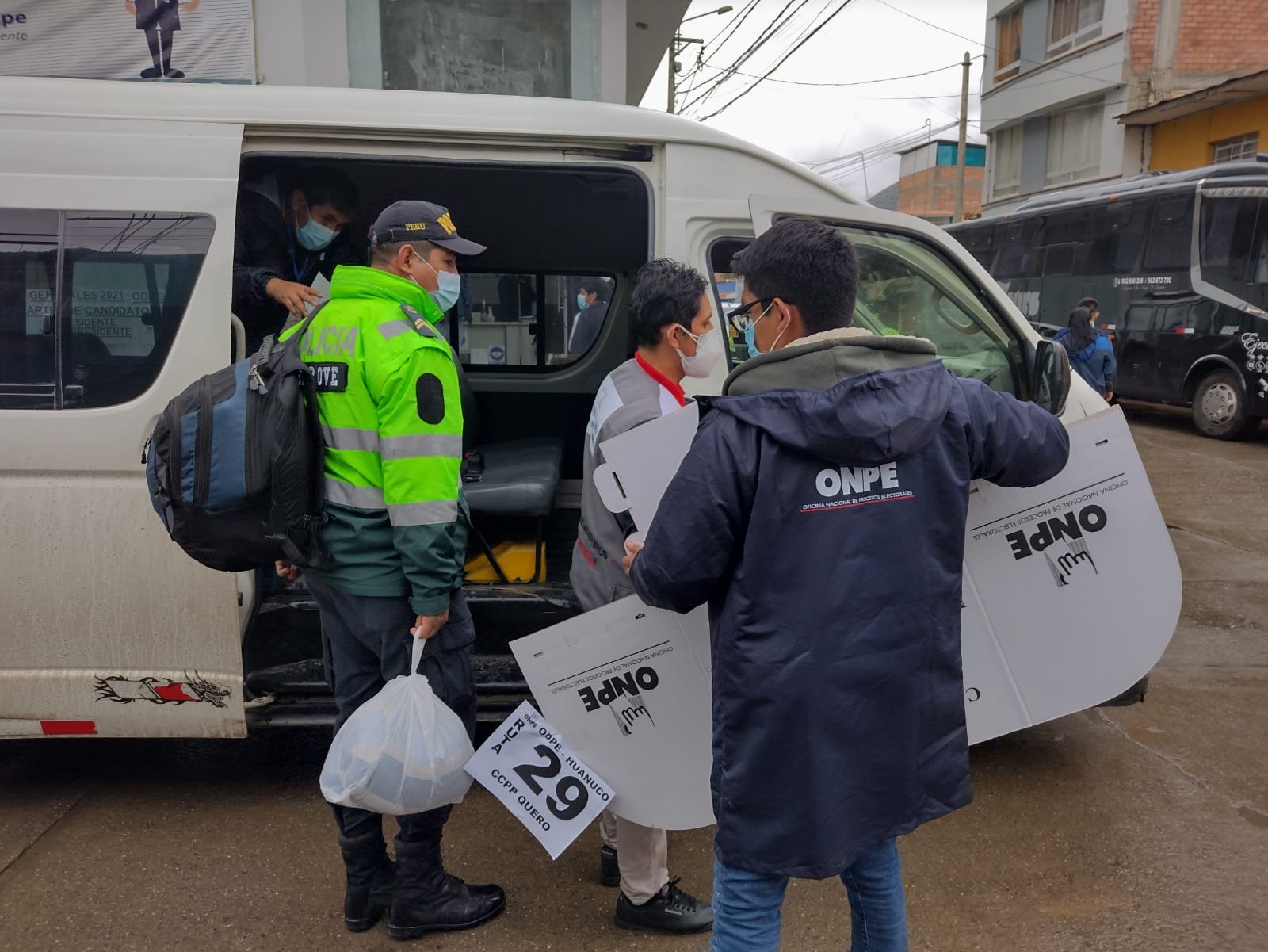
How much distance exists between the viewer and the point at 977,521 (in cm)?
227

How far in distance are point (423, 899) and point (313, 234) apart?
2.56 m

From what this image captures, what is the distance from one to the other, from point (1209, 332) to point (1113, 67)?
13.1 metres

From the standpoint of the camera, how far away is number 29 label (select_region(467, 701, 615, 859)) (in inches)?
91.7

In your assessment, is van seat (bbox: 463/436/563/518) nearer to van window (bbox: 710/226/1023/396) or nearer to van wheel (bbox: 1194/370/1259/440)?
van window (bbox: 710/226/1023/396)

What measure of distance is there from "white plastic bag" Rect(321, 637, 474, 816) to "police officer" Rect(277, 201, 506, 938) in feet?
0.53

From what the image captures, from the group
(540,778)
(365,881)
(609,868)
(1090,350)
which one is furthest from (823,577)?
(1090,350)

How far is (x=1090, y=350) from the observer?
1017 cm

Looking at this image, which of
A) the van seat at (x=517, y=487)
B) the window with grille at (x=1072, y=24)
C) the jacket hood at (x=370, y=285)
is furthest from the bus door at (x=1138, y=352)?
the window with grille at (x=1072, y=24)

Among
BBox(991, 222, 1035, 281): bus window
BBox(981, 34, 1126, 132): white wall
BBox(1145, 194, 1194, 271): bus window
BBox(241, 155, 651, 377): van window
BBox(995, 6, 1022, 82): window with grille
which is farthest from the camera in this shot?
BBox(995, 6, 1022, 82): window with grille

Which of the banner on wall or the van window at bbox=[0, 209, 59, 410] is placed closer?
the van window at bbox=[0, 209, 59, 410]

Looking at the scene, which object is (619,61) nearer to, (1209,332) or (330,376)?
(330,376)

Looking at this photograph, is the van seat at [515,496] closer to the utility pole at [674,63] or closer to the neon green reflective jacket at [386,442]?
the neon green reflective jacket at [386,442]

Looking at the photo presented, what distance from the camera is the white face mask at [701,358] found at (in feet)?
8.43

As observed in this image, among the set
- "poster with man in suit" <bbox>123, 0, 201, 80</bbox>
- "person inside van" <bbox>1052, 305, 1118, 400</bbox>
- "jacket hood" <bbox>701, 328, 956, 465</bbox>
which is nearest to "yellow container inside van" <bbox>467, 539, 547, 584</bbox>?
"jacket hood" <bbox>701, 328, 956, 465</bbox>
